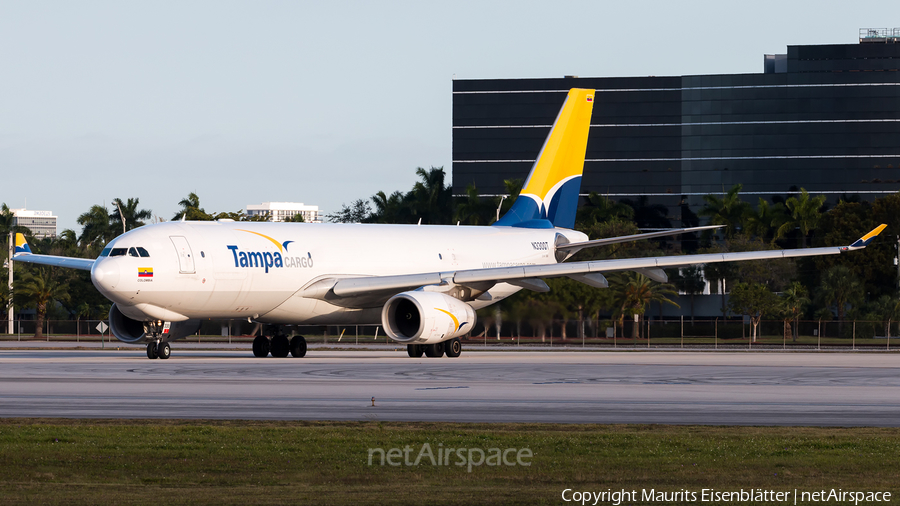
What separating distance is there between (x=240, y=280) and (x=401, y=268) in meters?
6.95

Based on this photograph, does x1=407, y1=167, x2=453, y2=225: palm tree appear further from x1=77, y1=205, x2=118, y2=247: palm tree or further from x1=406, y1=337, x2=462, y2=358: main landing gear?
x1=406, y1=337, x2=462, y2=358: main landing gear

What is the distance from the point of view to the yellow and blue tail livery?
152ft

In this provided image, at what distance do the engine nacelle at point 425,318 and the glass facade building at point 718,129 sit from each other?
3869 inches

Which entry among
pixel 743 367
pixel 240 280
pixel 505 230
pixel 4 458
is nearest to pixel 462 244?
pixel 505 230

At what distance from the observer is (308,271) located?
35.7 m

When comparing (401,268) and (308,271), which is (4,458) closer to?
(308,271)

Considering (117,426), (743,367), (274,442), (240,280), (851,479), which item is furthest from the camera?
(240,280)

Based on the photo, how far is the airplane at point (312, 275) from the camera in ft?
106

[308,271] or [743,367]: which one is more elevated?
[308,271]

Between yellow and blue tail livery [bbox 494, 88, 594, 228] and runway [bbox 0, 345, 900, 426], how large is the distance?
15590mm

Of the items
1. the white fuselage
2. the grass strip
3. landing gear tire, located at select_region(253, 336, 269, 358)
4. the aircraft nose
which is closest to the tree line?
the white fuselage

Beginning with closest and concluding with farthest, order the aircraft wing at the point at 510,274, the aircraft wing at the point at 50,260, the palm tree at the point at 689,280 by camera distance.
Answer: the aircraft wing at the point at 510,274
the aircraft wing at the point at 50,260
the palm tree at the point at 689,280

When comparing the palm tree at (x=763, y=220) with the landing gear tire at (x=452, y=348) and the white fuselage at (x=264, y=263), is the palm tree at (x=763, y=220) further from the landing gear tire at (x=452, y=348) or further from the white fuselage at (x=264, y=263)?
the landing gear tire at (x=452, y=348)

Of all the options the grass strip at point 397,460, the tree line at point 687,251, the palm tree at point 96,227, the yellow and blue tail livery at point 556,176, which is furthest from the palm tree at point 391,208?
the grass strip at point 397,460
